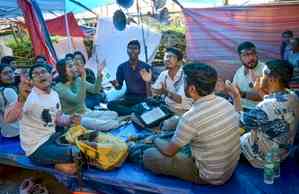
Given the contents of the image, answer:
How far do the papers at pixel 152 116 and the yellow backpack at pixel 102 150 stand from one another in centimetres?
69

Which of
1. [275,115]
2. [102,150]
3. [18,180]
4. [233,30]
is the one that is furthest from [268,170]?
[233,30]

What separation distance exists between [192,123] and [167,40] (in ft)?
19.5

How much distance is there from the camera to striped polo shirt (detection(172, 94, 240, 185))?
1931 millimetres

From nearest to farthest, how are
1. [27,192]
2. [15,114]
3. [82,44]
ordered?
[15,114]
[27,192]
[82,44]

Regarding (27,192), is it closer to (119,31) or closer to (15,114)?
(15,114)

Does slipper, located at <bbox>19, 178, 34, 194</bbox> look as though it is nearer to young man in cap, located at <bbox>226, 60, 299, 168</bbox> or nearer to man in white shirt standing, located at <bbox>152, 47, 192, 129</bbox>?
man in white shirt standing, located at <bbox>152, 47, 192, 129</bbox>

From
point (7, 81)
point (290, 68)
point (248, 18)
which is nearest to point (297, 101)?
point (290, 68)

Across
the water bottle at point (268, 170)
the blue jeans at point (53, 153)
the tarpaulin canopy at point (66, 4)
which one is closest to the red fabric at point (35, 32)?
the tarpaulin canopy at point (66, 4)

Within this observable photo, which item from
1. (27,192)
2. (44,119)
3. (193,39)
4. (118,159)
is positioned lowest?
(27,192)

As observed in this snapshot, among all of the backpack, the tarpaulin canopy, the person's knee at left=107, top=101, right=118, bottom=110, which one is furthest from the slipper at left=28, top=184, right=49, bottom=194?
the tarpaulin canopy

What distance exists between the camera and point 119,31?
6320 millimetres

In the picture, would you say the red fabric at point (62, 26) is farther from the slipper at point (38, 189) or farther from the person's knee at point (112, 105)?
the slipper at point (38, 189)

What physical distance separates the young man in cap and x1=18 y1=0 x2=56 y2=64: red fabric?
314 cm

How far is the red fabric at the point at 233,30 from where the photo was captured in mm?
4969
